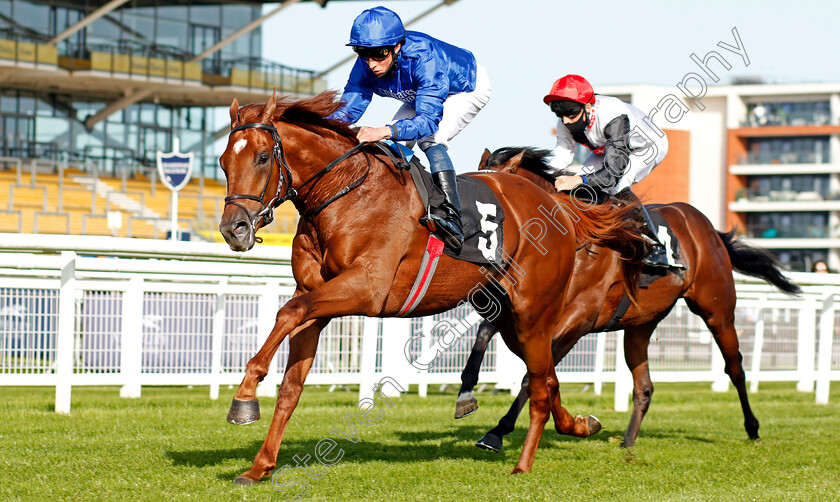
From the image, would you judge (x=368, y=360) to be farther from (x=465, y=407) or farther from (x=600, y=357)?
(x=600, y=357)

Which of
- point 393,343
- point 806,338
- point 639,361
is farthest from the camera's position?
point 806,338

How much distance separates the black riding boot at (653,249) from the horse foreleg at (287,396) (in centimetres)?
224

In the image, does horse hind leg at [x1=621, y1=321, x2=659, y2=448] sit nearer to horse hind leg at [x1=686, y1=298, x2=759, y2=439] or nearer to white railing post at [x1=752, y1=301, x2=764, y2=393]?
horse hind leg at [x1=686, y1=298, x2=759, y2=439]

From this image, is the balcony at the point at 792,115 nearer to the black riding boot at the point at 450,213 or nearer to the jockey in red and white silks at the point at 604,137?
the jockey in red and white silks at the point at 604,137

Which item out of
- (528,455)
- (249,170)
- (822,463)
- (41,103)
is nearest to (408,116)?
(249,170)

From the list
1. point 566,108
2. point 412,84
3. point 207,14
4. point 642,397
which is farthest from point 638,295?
point 207,14

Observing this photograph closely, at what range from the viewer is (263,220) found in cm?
391

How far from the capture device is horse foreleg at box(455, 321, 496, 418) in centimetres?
507

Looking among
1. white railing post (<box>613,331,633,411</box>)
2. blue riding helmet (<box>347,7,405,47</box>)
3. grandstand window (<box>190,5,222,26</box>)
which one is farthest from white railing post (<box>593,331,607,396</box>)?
grandstand window (<box>190,5,222,26</box>)

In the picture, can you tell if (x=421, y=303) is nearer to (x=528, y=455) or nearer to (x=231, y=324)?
(x=528, y=455)

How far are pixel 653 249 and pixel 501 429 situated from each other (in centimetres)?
141

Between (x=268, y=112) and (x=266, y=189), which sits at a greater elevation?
(x=268, y=112)

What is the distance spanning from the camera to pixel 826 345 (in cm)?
936

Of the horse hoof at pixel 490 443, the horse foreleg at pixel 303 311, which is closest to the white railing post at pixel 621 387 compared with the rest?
the horse hoof at pixel 490 443
